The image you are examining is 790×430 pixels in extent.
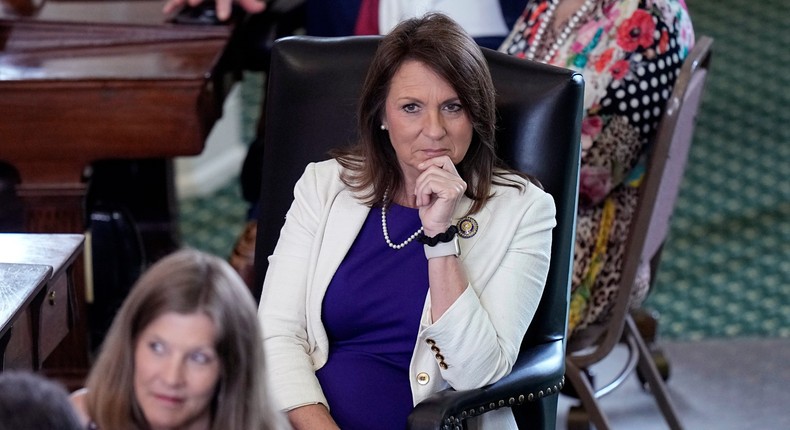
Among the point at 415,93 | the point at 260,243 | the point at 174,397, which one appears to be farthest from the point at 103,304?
the point at 174,397

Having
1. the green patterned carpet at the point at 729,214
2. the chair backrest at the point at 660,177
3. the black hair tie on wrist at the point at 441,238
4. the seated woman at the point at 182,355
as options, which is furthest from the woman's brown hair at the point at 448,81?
the green patterned carpet at the point at 729,214

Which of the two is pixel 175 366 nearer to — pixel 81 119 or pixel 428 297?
pixel 428 297

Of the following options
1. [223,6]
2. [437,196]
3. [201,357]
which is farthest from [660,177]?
[201,357]

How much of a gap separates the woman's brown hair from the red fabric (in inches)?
43.0

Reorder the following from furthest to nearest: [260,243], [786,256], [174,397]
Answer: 1. [786,256]
2. [260,243]
3. [174,397]

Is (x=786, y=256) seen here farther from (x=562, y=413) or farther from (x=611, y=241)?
(x=611, y=241)

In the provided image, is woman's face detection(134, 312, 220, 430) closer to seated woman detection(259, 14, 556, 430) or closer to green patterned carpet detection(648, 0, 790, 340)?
seated woman detection(259, 14, 556, 430)

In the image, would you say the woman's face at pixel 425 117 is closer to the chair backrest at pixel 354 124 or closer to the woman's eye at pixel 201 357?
the chair backrest at pixel 354 124

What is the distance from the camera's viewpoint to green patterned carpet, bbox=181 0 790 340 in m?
3.96

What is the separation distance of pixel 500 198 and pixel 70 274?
0.74 m

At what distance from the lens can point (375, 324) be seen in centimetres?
223

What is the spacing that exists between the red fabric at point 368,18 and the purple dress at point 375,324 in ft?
3.93

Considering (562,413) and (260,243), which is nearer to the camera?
(260,243)

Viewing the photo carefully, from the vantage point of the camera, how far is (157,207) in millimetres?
3787
